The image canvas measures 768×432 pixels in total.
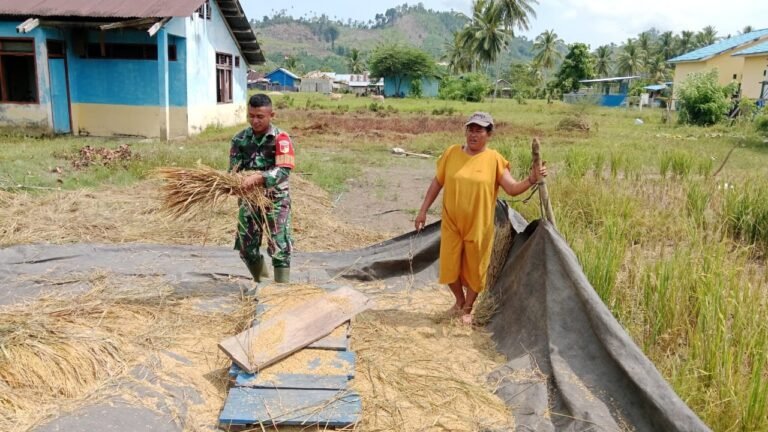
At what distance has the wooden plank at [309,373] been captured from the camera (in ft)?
8.34

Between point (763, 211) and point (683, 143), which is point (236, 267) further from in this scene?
point (683, 143)

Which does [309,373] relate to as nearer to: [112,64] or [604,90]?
[112,64]

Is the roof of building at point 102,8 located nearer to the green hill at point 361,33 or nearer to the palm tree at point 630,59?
the palm tree at point 630,59

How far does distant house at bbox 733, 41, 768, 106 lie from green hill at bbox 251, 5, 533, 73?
Result: 126327mm

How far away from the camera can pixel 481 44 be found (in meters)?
43.0

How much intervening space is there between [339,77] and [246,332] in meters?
74.8

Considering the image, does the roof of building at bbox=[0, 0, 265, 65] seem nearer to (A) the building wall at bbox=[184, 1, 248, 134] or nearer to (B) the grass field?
(A) the building wall at bbox=[184, 1, 248, 134]

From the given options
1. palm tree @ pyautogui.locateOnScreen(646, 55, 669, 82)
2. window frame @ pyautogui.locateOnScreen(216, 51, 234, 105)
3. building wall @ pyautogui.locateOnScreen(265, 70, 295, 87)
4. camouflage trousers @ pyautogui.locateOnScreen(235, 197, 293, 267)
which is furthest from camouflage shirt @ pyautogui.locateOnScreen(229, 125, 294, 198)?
building wall @ pyautogui.locateOnScreen(265, 70, 295, 87)

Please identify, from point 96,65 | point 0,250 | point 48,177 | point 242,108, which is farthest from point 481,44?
point 0,250

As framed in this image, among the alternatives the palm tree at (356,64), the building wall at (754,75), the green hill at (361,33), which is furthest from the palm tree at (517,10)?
the green hill at (361,33)

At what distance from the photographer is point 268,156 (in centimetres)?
364

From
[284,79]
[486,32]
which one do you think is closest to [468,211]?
[486,32]

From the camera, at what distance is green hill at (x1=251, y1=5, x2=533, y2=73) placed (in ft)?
511

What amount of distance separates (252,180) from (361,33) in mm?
188139
